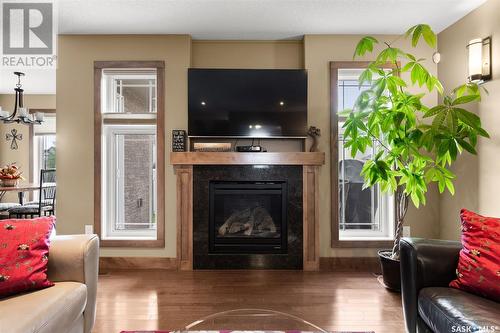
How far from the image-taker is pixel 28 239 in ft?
5.05

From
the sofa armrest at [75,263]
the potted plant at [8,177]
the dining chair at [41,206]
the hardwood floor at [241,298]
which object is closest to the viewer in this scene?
the sofa armrest at [75,263]

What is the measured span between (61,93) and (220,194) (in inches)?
81.2

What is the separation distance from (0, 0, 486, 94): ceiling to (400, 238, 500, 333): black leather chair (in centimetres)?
215

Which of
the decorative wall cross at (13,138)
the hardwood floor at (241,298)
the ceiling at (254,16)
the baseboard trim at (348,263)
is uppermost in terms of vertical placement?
the ceiling at (254,16)

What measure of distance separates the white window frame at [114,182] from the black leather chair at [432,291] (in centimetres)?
261

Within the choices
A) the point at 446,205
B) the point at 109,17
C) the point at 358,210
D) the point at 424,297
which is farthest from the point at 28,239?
the point at 446,205

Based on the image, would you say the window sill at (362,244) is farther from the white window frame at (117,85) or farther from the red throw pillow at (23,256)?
the red throw pillow at (23,256)

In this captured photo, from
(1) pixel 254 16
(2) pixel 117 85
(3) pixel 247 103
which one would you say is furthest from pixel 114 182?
(1) pixel 254 16

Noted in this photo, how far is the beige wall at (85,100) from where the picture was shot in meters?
3.28

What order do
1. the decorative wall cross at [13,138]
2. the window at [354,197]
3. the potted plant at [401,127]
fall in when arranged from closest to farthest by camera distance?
the potted plant at [401,127] < the window at [354,197] < the decorative wall cross at [13,138]

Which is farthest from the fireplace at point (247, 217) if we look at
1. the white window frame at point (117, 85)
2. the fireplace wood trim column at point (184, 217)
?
the white window frame at point (117, 85)

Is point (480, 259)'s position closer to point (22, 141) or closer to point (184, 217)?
point (184, 217)

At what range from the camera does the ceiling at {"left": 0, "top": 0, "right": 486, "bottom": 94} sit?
269 cm

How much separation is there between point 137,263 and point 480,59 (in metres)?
3.80
